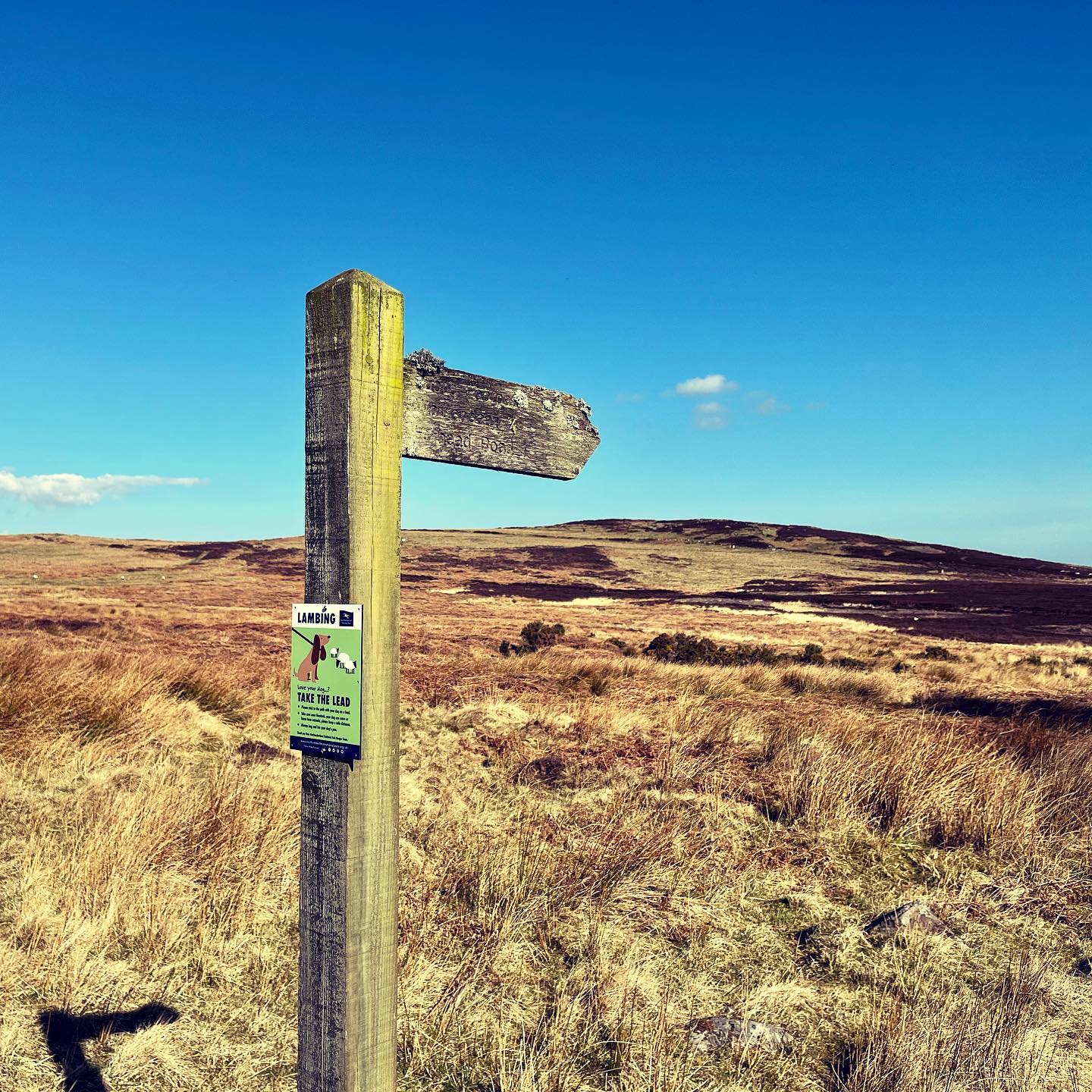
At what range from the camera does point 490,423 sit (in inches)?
102

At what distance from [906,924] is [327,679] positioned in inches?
141

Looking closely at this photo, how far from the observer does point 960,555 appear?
86.1 metres

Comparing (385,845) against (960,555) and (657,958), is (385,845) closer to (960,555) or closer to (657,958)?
(657,958)

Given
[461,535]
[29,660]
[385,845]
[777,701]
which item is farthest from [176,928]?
[461,535]

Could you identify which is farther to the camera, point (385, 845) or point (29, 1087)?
point (29, 1087)

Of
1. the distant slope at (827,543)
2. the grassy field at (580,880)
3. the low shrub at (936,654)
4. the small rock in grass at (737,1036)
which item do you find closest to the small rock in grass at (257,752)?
the grassy field at (580,880)

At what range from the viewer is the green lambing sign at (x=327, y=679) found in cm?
214

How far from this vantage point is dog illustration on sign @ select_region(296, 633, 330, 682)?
7.19 feet

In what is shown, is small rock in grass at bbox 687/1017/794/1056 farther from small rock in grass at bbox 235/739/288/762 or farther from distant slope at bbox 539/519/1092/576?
distant slope at bbox 539/519/1092/576

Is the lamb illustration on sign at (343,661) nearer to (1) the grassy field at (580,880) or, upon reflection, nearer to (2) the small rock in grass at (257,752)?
(1) the grassy field at (580,880)

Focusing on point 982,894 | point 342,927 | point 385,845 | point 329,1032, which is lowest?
point 982,894

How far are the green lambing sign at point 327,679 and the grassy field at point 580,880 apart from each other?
155 centimetres

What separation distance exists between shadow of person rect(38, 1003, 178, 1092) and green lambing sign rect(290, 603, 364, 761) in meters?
1.82

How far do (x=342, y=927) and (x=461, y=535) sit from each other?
90.7m
